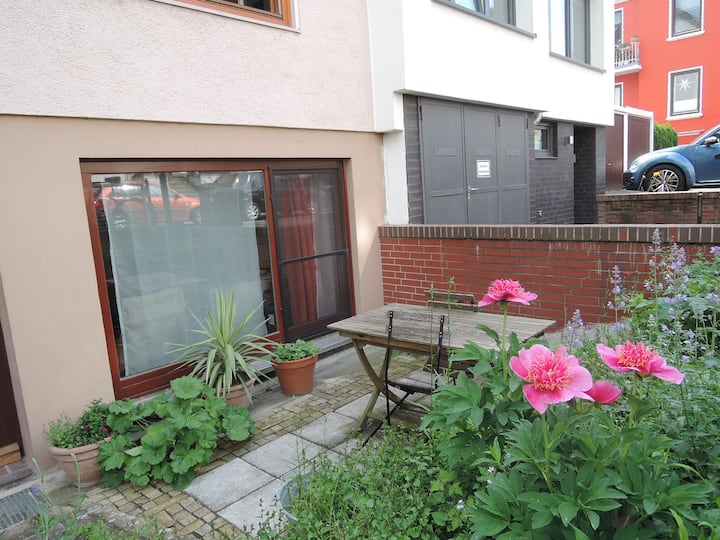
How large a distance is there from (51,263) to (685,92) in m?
24.1

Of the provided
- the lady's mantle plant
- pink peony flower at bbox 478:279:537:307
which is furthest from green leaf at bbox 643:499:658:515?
pink peony flower at bbox 478:279:537:307

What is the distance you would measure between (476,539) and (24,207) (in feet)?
11.5

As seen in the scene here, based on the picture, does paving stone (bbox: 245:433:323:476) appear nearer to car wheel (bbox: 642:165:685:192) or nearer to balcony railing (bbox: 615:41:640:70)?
car wheel (bbox: 642:165:685:192)

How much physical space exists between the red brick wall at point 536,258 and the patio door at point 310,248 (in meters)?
0.67

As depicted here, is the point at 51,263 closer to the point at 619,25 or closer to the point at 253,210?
the point at 253,210

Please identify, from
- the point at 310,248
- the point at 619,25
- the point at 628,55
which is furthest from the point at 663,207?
the point at 619,25

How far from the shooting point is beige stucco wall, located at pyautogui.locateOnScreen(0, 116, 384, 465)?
3445mm

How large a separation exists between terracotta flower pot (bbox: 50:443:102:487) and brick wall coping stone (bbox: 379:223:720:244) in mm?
3878

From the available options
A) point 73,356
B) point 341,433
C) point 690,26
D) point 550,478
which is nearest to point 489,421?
point 550,478

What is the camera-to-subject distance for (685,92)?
816 inches

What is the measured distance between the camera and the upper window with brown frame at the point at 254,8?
4.48 metres

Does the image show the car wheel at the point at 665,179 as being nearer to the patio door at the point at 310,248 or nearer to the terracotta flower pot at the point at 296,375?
the patio door at the point at 310,248

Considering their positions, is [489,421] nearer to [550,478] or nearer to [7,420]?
[550,478]

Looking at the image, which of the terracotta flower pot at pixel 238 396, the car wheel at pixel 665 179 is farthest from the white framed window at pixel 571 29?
the terracotta flower pot at pixel 238 396
